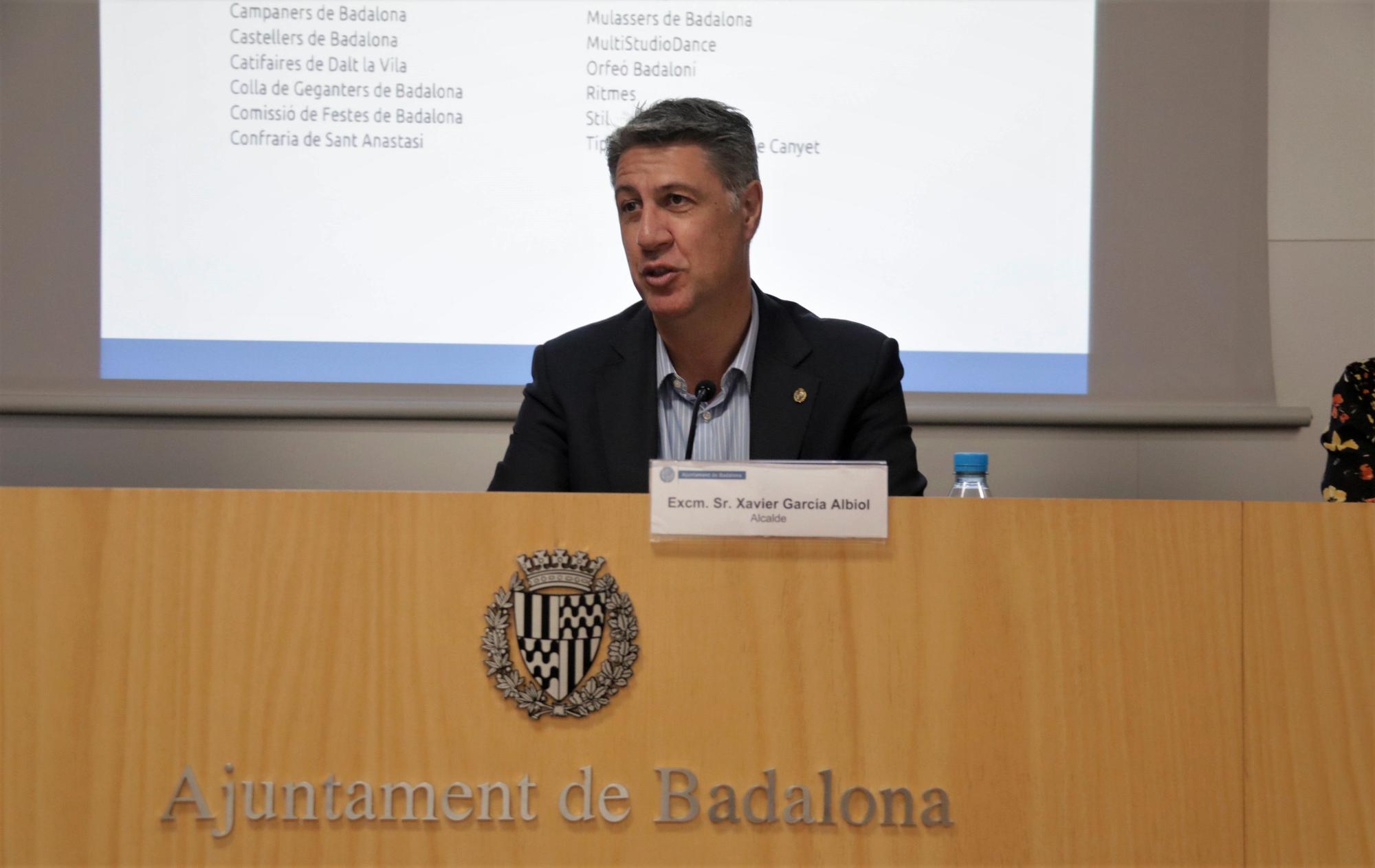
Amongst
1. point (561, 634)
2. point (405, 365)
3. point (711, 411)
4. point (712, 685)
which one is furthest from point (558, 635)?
point (405, 365)

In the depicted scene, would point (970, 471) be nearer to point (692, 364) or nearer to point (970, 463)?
point (970, 463)

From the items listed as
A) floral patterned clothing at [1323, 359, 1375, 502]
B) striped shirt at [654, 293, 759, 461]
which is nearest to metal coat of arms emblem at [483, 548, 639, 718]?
striped shirt at [654, 293, 759, 461]

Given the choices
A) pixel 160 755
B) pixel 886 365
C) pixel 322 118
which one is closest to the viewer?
pixel 160 755

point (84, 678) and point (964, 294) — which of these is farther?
point (964, 294)

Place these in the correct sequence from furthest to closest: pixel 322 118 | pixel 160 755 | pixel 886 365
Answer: pixel 322 118, pixel 886 365, pixel 160 755

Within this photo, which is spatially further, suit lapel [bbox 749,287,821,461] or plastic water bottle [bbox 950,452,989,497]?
suit lapel [bbox 749,287,821,461]

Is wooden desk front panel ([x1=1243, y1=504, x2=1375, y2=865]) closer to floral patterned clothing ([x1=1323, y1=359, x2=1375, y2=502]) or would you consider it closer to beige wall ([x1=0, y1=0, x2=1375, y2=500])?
floral patterned clothing ([x1=1323, y1=359, x2=1375, y2=502])

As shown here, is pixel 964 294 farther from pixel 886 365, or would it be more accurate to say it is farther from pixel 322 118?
pixel 322 118

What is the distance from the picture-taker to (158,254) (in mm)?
2469

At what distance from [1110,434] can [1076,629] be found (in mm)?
1698

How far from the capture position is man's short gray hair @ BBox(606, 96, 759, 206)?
5.48ft

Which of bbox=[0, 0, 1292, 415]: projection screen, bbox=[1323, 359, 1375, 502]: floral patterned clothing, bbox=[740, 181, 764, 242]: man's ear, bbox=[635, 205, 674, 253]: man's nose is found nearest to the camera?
bbox=[1323, 359, 1375, 502]: floral patterned clothing

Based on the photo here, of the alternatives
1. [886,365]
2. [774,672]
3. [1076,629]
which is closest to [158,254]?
[886,365]

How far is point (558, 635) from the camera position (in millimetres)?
953
